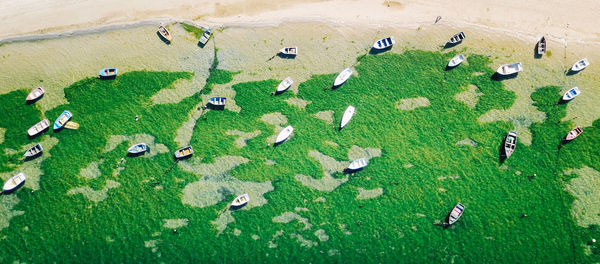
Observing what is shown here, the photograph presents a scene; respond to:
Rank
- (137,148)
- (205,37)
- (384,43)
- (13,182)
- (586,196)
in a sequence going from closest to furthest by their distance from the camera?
(586,196) < (13,182) < (137,148) < (384,43) < (205,37)

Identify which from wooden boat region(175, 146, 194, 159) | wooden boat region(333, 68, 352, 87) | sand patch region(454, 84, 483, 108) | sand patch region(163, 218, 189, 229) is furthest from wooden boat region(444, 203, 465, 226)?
wooden boat region(175, 146, 194, 159)

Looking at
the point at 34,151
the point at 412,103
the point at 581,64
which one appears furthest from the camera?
the point at 412,103

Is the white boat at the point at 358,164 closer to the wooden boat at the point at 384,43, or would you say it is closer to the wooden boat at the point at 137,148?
the wooden boat at the point at 384,43

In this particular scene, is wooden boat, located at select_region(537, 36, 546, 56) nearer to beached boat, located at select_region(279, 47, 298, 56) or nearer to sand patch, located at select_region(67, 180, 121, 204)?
beached boat, located at select_region(279, 47, 298, 56)

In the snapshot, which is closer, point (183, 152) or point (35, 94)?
point (183, 152)

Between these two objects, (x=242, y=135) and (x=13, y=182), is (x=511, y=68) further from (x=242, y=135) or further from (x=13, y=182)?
(x=13, y=182)

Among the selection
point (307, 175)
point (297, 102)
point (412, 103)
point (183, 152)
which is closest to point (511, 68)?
point (412, 103)

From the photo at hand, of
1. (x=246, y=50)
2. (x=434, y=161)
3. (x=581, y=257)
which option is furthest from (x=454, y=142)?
(x=246, y=50)
